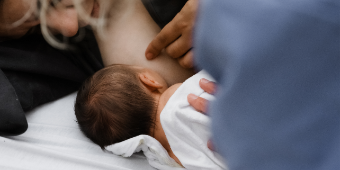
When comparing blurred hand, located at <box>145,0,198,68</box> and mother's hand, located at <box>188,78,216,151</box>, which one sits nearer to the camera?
mother's hand, located at <box>188,78,216,151</box>

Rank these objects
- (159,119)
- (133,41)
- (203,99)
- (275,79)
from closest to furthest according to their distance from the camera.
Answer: (275,79), (203,99), (159,119), (133,41)

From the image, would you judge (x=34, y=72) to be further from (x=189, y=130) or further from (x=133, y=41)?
(x=189, y=130)

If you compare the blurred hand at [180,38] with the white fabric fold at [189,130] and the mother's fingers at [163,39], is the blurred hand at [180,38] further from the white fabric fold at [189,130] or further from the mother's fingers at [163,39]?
the white fabric fold at [189,130]

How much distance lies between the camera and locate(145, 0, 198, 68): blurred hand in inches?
29.4

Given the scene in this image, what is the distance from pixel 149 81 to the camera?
768 millimetres

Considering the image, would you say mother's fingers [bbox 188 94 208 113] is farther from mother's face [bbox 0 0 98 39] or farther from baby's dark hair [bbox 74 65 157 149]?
mother's face [bbox 0 0 98 39]

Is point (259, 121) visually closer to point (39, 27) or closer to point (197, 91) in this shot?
point (197, 91)

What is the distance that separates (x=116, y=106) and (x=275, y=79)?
0.42 meters

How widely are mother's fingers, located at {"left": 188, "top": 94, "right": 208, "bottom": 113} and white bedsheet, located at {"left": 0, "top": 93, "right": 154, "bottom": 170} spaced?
0.23 m

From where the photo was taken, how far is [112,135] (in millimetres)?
744

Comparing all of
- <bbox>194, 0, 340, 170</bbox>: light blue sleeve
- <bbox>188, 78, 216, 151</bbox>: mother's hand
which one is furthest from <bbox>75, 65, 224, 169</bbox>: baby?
<bbox>194, 0, 340, 170</bbox>: light blue sleeve

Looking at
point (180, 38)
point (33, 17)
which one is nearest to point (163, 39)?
point (180, 38)

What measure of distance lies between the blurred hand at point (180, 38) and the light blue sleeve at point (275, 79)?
27 centimetres

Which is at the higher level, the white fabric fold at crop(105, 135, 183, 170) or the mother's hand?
the mother's hand
